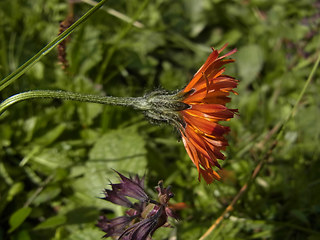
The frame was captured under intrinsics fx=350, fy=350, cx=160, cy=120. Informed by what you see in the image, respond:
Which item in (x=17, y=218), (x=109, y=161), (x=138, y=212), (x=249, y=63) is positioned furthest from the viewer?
(x=249, y=63)

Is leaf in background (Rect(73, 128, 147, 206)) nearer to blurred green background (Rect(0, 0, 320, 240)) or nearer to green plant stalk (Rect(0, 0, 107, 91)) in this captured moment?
blurred green background (Rect(0, 0, 320, 240))

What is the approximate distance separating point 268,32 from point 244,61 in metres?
0.78

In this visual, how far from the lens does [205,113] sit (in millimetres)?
1963

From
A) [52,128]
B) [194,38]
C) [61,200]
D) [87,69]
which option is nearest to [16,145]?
[52,128]

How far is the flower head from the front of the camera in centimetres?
190

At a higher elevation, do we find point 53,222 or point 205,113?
point 53,222

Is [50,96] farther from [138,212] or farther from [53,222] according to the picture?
[53,222]

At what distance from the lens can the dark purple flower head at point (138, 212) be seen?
1.87 metres

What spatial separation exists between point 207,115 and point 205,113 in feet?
0.07

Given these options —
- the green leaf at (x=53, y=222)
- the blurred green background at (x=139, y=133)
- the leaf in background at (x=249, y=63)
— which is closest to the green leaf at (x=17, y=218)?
the blurred green background at (x=139, y=133)

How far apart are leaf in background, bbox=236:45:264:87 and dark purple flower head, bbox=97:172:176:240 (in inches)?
125

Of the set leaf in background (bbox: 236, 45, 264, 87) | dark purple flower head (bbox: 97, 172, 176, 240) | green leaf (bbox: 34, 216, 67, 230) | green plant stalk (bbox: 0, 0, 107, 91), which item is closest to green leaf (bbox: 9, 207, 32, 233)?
green leaf (bbox: 34, 216, 67, 230)

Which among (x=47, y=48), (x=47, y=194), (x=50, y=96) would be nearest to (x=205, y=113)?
(x=50, y=96)

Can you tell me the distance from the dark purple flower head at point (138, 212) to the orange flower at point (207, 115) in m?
0.27
